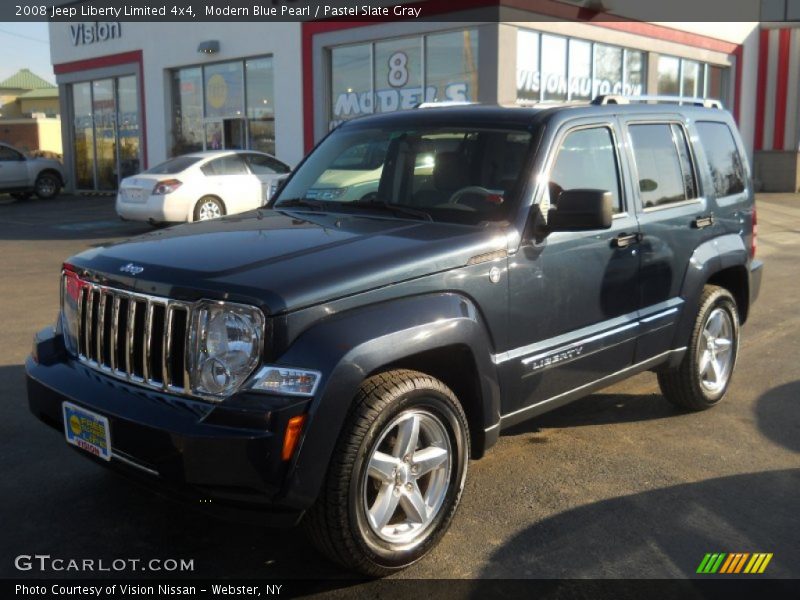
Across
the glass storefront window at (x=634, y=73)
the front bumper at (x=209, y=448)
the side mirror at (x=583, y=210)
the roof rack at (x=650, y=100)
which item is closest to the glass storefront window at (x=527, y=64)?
the glass storefront window at (x=634, y=73)

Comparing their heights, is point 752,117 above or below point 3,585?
above

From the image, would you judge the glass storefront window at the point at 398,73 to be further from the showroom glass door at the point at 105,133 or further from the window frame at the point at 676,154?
the window frame at the point at 676,154

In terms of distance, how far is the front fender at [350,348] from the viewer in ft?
9.62

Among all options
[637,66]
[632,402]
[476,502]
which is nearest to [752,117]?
[637,66]

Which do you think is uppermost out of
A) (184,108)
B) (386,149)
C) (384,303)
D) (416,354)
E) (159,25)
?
(159,25)

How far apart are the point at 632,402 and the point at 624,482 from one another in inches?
58.0

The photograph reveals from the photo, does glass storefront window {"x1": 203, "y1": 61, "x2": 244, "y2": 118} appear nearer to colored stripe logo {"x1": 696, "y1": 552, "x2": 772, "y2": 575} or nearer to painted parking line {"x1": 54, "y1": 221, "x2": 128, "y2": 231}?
painted parking line {"x1": 54, "y1": 221, "x2": 128, "y2": 231}

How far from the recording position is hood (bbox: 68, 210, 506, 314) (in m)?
3.09

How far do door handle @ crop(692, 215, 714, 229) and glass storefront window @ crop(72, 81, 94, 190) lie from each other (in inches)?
1022

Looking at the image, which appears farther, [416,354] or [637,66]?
[637,66]

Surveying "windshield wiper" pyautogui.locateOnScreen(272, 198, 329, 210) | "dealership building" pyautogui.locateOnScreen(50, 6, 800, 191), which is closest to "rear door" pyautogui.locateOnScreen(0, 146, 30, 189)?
"dealership building" pyautogui.locateOnScreen(50, 6, 800, 191)

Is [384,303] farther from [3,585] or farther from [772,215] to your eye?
[772,215]

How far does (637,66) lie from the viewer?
21.4m

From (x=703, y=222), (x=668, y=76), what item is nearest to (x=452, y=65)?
(x=668, y=76)
